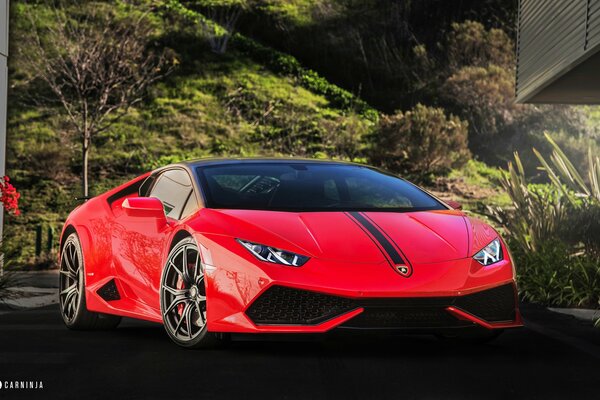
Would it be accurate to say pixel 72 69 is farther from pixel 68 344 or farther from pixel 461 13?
pixel 68 344

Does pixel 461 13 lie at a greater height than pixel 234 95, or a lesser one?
greater

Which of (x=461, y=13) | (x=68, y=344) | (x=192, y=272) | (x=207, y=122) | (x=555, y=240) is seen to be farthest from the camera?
(x=461, y=13)

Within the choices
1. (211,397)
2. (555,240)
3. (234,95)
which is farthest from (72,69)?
(211,397)

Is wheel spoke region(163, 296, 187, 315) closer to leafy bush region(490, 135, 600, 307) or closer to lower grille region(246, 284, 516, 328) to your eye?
lower grille region(246, 284, 516, 328)

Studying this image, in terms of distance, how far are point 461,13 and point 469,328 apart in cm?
3576

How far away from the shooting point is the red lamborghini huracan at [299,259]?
6914mm

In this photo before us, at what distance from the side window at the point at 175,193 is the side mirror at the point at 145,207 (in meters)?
0.11

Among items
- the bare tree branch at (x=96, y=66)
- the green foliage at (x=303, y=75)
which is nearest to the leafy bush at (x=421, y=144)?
the green foliage at (x=303, y=75)

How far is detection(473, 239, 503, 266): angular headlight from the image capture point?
734cm

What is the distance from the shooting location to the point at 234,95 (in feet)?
129

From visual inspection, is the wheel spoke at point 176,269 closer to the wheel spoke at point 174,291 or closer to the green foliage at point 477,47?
the wheel spoke at point 174,291

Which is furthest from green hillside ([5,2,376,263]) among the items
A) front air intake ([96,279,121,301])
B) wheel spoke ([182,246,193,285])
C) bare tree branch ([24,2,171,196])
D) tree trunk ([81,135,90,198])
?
wheel spoke ([182,246,193,285])

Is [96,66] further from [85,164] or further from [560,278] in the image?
[560,278]

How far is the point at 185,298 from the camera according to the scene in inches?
292
